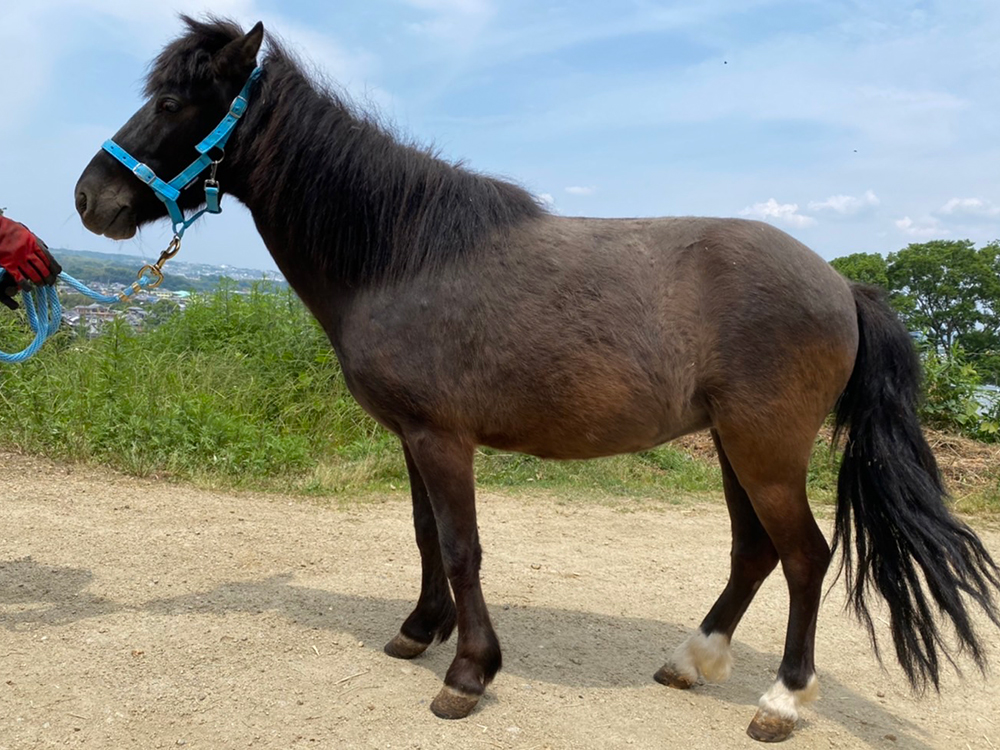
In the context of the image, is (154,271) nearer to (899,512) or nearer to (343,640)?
(343,640)

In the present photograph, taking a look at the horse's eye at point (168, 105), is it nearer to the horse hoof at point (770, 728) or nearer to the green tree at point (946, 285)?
the horse hoof at point (770, 728)

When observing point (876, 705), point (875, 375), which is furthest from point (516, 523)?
point (875, 375)

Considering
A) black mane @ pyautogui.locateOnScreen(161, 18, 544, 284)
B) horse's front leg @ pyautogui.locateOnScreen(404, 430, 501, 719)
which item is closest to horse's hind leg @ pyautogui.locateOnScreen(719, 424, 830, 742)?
horse's front leg @ pyautogui.locateOnScreen(404, 430, 501, 719)

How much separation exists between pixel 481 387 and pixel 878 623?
303 cm

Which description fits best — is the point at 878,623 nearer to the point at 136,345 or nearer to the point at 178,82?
the point at 178,82

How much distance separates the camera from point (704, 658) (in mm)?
3617

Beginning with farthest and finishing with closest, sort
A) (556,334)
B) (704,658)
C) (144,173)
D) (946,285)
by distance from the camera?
(946,285), (704,658), (144,173), (556,334)

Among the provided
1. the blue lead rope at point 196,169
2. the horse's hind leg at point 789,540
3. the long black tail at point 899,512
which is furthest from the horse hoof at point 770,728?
the blue lead rope at point 196,169

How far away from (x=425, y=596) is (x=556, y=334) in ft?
5.01

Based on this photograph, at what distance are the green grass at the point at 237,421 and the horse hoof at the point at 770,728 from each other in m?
3.94

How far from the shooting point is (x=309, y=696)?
3.26 meters

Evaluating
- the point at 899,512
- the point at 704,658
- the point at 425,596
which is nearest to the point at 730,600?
the point at 704,658

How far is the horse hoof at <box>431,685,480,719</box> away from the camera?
319 centimetres

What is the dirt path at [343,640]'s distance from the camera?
10.1 feet
